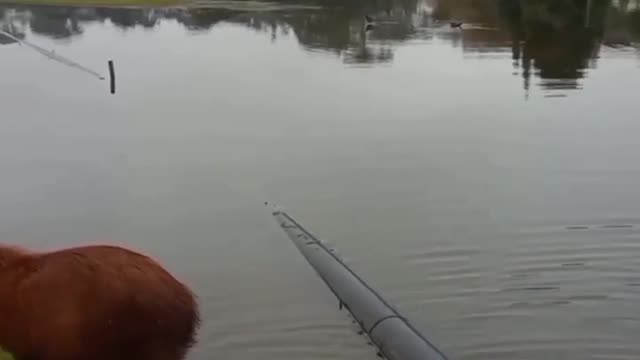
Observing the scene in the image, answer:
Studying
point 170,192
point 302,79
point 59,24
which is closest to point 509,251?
point 170,192

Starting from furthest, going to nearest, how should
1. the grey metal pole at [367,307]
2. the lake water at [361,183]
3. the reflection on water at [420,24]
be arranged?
the reflection on water at [420,24], the lake water at [361,183], the grey metal pole at [367,307]

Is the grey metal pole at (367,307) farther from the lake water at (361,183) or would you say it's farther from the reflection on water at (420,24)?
the reflection on water at (420,24)

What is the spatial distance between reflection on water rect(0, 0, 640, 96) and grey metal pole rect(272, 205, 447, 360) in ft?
51.0

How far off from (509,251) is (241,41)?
1236 inches

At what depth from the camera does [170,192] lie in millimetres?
13930

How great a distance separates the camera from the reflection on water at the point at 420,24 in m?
32.2

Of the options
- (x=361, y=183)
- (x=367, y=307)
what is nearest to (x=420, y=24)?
(x=361, y=183)

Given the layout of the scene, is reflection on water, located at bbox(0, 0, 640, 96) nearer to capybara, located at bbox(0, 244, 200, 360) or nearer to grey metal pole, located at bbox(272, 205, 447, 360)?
grey metal pole, located at bbox(272, 205, 447, 360)

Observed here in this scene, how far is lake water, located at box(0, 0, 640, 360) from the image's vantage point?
892 cm

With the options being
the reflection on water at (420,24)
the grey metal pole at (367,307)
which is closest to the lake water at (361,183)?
the grey metal pole at (367,307)

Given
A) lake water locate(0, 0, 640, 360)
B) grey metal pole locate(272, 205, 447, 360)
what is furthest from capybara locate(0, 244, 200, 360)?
lake water locate(0, 0, 640, 360)

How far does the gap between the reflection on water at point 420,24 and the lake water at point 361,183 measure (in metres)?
0.53

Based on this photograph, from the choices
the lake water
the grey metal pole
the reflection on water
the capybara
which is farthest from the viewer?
the reflection on water

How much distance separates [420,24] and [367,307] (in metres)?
42.4
